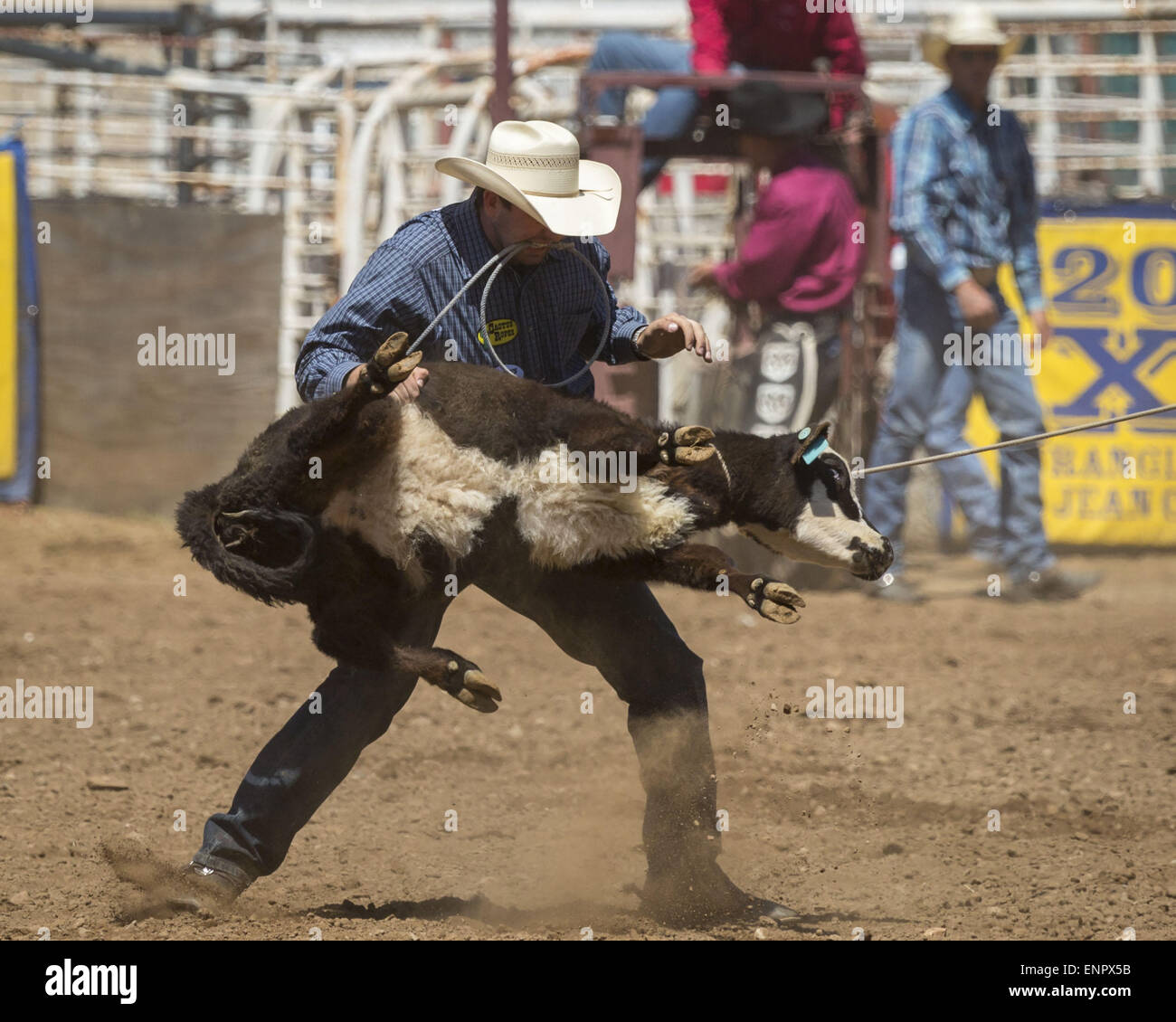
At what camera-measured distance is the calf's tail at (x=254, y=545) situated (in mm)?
3320

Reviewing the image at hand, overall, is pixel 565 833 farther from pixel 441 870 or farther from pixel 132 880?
pixel 132 880

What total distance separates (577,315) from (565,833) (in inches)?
65.4

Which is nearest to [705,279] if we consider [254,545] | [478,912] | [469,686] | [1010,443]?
[1010,443]

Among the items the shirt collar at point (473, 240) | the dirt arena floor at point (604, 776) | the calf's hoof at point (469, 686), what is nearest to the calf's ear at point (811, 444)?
the shirt collar at point (473, 240)

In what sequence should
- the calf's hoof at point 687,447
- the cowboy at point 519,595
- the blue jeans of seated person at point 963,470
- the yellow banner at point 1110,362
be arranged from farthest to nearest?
the yellow banner at point 1110,362 → the blue jeans of seated person at point 963,470 → the cowboy at point 519,595 → the calf's hoof at point 687,447

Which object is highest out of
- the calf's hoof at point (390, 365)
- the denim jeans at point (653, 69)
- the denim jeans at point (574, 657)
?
the denim jeans at point (653, 69)

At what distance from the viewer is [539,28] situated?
42.2 feet

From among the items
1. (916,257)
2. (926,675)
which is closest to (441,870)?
(926,675)

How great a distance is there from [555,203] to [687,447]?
0.65 meters

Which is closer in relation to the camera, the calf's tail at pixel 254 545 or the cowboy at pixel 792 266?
the calf's tail at pixel 254 545

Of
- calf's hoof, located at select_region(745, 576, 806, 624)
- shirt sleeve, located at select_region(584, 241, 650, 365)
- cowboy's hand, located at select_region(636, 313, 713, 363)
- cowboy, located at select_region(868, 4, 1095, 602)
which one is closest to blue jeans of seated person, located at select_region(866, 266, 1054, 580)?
cowboy, located at select_region(868, 4, 1095, 602)

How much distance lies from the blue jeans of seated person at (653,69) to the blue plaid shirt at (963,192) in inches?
48.7

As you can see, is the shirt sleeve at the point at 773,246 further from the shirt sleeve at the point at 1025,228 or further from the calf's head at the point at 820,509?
the calf's head at the point at 820,509

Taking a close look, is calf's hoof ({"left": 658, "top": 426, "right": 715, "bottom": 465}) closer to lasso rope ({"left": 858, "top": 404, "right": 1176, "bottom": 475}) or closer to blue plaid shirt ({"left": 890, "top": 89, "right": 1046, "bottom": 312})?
lasso rope ({"left": 858, "top": 404, "right": 1176, "bottom": 475})
